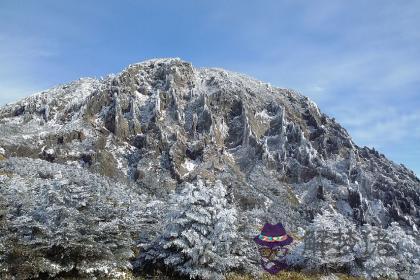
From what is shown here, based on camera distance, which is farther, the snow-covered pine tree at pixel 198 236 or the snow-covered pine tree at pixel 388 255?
the snow-covered pine tree at pixel 388 255

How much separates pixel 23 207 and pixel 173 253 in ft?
36.7

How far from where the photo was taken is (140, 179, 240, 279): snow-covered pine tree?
28.4m

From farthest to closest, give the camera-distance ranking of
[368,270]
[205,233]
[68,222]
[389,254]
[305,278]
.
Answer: [389,254], [368,270], [305,278], [205,233], [68,222]

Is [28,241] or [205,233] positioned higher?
[205,233]

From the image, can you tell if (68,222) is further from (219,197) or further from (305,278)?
(305,278)

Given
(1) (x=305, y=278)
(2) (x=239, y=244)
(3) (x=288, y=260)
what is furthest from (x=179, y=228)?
(3) (x=288, y=260)

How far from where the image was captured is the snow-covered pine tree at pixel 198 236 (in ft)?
93.1

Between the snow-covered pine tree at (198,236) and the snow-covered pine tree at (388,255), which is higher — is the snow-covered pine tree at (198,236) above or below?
below

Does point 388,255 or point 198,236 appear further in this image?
point 388,255

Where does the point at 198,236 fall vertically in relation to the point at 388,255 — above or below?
below

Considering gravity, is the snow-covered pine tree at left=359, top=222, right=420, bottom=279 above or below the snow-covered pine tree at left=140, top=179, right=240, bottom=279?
above

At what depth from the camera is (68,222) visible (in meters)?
26.2

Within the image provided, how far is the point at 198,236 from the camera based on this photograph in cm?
2850

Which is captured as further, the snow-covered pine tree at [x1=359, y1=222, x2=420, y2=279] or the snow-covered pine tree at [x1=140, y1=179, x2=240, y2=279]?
the snow-covered pine tree at [x1=359, y1=222, x2=420, y2=279]
